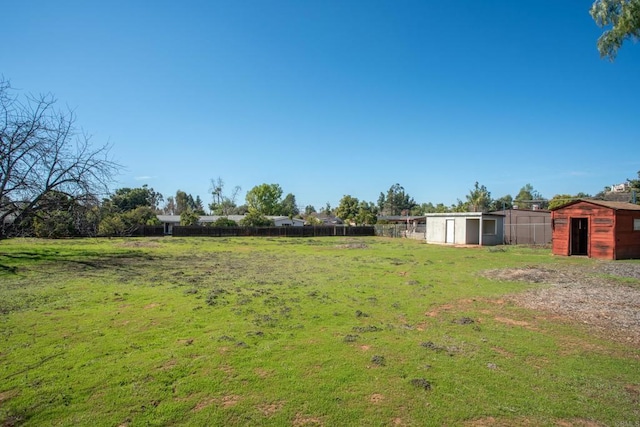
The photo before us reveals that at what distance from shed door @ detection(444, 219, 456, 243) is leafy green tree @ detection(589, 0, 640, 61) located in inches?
917

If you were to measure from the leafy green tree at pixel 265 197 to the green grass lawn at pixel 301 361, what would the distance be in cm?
6126

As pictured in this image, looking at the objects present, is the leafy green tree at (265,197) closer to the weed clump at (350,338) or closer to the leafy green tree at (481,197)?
the leafy green tree at (481,197)

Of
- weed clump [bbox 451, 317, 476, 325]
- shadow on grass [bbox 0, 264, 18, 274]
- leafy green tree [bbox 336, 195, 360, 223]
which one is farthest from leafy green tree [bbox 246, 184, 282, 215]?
weed clump [bbox 451, 317, 476, 325]

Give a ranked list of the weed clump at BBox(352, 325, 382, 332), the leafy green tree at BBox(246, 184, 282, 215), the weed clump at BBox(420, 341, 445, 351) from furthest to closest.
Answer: the leafy green tree at BBox(246, 184, 282, 215) → the weed clump at BBox(352, 325, 382, 332) → the weed clump at BBox(420, 341, 445, 351)

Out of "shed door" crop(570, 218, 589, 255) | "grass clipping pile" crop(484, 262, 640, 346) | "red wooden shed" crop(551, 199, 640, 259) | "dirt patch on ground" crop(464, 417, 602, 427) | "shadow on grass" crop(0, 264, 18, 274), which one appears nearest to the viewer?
"dirt patch on ground" crop(464, 417, 602, 427)

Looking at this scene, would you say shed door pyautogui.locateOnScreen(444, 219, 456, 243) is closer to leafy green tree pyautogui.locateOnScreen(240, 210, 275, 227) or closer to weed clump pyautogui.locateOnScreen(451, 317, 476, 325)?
weed clump pyautogui.locateOnScreen(451, 317, 476, 325)

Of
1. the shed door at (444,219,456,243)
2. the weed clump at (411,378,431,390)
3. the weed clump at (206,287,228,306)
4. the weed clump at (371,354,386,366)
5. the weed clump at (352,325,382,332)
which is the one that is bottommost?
the weed clump at (206,287,228,306)

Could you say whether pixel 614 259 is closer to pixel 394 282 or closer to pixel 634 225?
pixel 634 225

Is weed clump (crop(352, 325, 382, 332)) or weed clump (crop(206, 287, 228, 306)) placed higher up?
weed clump (crop(352, 325, 382, 332))

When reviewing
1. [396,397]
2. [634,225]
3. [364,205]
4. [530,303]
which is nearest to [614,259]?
[634,225]

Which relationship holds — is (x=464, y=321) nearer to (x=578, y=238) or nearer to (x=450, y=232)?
(x=578, y=238)

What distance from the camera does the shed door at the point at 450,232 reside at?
1099 inches

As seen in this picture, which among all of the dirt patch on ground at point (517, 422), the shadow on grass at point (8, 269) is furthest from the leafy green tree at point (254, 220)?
the dirt patch on ground at point (517, 422)

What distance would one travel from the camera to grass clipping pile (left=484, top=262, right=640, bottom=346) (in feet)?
20.3
